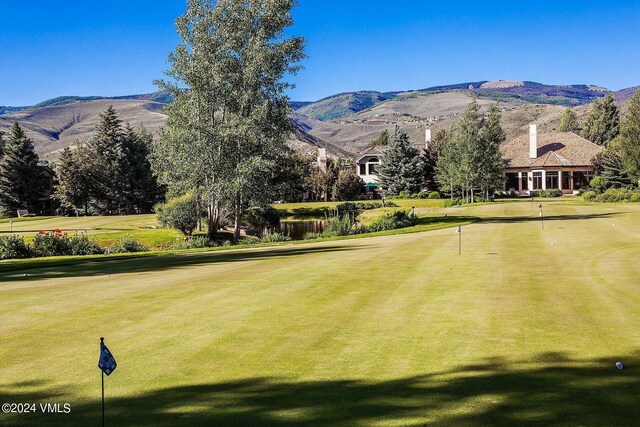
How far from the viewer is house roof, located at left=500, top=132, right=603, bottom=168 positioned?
89438mm

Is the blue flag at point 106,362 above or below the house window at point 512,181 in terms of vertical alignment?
below

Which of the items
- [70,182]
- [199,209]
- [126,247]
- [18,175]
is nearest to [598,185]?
[199,209]

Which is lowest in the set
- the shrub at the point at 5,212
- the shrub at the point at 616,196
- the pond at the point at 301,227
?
the pond at the point at 301,227

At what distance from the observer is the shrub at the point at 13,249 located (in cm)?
2898

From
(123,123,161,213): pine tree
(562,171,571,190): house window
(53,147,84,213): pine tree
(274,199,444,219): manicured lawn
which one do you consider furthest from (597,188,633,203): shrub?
(53,147,84,213): pine tree

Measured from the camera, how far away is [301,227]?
54.4 meters

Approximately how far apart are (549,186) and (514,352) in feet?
289

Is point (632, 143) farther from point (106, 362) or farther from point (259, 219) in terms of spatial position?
point (106, 362)

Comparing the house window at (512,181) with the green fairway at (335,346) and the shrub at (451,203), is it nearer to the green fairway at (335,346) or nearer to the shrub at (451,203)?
the shrub at (451,203)

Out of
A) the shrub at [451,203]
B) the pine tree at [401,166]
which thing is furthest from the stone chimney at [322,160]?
the shrub at [451,203]

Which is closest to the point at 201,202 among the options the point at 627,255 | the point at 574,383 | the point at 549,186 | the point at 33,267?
the point at 33,267

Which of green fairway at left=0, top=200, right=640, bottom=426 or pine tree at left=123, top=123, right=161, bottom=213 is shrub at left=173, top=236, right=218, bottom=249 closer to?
green fairway at left=0, top=200, right=640, bottom=426

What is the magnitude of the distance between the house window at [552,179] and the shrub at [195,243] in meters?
67.7

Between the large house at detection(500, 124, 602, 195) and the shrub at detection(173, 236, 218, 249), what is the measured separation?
6271 cm
